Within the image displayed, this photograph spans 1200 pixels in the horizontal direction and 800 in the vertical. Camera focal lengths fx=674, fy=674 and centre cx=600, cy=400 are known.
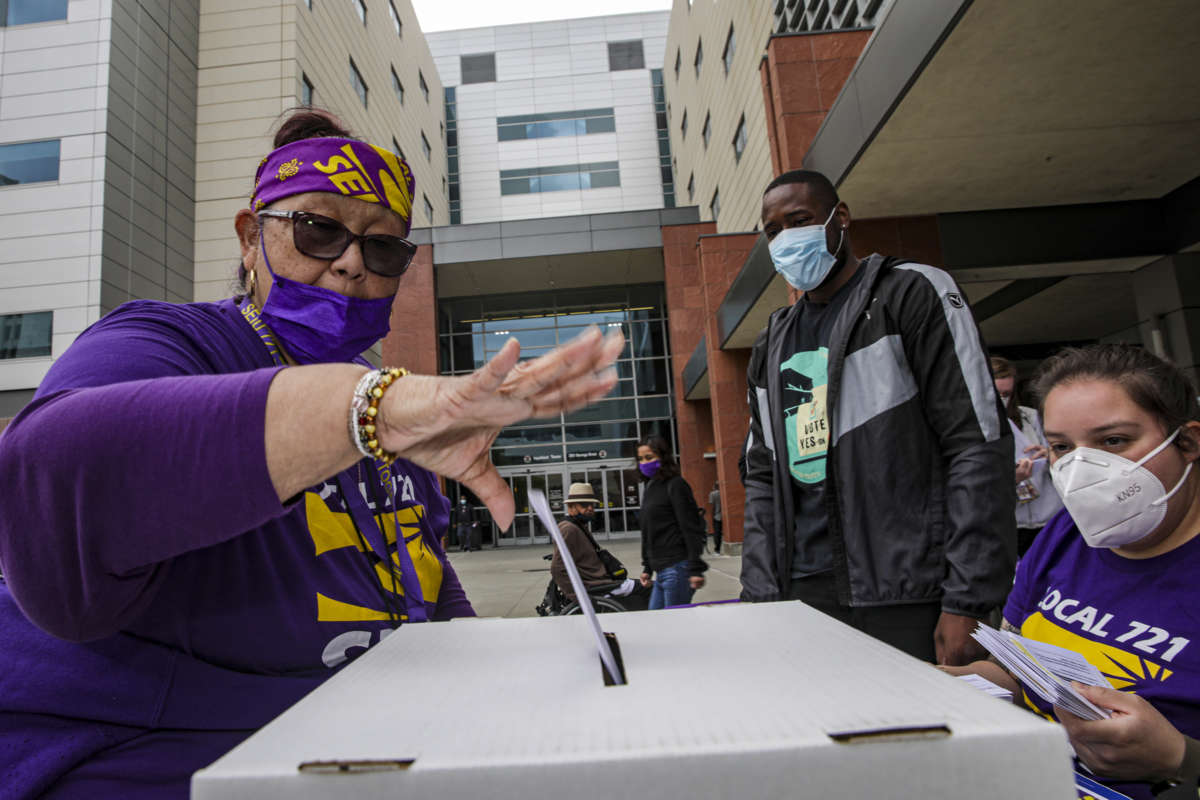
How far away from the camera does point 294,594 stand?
1.01 meters

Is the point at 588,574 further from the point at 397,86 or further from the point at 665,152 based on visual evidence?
the point at 665,152

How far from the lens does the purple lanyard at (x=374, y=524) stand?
1164 millimetres

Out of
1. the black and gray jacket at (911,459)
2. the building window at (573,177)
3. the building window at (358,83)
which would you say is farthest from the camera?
the building window at (573,177)

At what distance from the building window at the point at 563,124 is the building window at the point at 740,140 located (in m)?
15.2

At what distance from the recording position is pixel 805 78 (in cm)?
797

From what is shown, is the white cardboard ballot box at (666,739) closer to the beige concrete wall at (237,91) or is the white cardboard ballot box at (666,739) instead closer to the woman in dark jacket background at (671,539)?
the woman in dark jacket background at (671,539)

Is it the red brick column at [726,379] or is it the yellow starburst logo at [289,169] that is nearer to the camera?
the yellow starburst logo at [289,169]

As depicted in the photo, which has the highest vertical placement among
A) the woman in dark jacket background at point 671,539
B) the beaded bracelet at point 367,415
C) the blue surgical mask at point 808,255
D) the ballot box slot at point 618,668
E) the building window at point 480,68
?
the building window at point 480,68

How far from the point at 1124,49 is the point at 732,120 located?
41.2 feet

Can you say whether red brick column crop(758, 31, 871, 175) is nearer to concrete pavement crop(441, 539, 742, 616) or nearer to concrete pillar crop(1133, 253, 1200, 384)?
concrete pillar crop(1133, 253, 1200, 384)

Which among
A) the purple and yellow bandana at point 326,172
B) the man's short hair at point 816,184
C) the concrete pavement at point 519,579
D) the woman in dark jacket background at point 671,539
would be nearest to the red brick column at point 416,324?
the concrete pavement at point 519,579

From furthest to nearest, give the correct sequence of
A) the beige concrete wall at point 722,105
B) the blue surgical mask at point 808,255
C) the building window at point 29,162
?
the beige concrete wall at point 722,105 < the building window at point 29,162 < the blue surgical mask at point 808,255

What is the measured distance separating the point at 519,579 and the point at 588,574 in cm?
626

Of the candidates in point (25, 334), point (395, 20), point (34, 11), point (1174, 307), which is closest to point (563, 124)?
point (395, 20)
